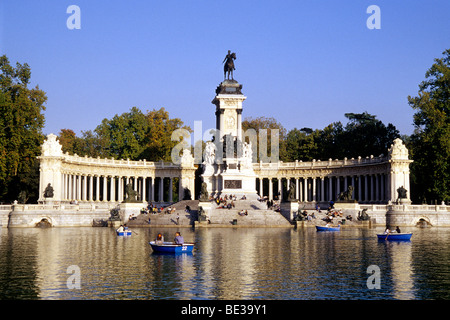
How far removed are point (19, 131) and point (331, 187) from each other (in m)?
47.0

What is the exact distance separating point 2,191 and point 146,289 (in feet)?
215

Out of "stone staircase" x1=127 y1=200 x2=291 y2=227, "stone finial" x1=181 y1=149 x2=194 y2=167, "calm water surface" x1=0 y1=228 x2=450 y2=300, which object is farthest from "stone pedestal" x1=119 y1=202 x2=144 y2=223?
"stone finial" x1=181 y1=149 x2=194 y2=167

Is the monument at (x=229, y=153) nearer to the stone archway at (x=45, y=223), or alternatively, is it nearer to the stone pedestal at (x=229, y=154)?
the stone pedestal at (x=229, y=154)

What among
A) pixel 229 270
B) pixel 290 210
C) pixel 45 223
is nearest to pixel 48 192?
pixel 45 223

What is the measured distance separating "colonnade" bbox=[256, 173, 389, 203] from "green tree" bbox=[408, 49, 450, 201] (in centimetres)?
523

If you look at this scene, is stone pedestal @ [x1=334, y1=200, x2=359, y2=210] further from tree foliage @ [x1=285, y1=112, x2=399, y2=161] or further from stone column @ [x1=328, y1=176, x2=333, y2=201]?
tree foliage @ [x1=285, y1=112, x2=399, y2=161]

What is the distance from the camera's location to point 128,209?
65.5 metres

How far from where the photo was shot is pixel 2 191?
265 ft

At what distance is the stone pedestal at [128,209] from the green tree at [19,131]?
18402 mm

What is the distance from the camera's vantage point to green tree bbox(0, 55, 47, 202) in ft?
248

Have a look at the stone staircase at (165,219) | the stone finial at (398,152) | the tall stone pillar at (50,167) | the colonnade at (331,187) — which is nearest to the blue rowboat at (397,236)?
the stone staircase at (165,219)

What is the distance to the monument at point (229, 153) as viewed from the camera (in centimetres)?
8000
